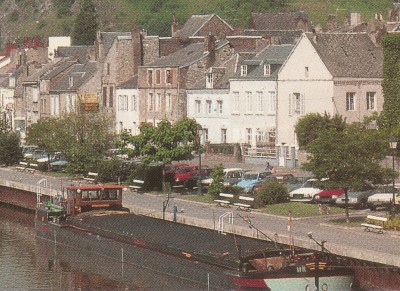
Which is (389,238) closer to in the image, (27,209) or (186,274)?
(186,274)

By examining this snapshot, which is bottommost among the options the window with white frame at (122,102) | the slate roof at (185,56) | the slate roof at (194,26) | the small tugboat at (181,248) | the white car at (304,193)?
the small tugboat at (181,248)

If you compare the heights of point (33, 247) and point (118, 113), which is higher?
point (118, 113)

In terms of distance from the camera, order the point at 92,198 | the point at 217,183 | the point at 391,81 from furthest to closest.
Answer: the point at 391,81, the point at 217,183, the point at 92,198

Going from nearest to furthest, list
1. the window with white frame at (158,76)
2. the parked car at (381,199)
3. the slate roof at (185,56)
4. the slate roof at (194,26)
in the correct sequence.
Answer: the parked car at (381,199) < the slate roof at (185,56) < the window with white frame at (158,76) < the slate roof at (194,26)

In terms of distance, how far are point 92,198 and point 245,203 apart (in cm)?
830

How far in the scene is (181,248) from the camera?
185 ft

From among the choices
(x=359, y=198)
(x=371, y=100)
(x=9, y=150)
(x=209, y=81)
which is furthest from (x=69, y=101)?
(x=359, y=198)

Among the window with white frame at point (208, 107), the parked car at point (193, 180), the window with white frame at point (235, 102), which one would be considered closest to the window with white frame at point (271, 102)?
the window with white frame at point (235, 102)

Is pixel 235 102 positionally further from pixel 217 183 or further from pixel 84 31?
pixel 84 31

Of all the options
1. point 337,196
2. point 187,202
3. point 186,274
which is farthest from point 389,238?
point 187,202

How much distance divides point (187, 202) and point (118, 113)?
50373mm

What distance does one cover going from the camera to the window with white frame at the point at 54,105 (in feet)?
441

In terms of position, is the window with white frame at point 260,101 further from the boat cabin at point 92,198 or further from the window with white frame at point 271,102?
the boat cabin at point 92,198

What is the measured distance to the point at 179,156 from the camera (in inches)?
3196
